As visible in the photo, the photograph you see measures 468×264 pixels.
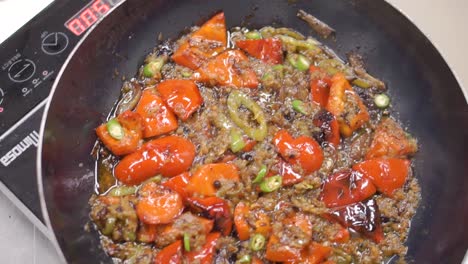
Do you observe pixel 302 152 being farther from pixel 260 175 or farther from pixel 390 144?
pixel 390 144

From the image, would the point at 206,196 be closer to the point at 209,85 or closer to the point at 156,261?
the point at 156,261

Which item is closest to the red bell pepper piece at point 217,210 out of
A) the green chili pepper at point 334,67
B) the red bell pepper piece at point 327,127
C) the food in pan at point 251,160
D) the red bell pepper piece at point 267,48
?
the food in pan at point 251,160

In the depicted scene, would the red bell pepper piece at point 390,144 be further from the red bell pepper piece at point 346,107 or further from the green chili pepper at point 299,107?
the green chili pepper at point 299,107

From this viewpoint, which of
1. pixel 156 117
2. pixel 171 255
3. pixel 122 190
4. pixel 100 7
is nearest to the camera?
pixel 171 255

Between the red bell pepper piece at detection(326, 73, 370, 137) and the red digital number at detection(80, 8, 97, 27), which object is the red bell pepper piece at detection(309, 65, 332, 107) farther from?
the red digital number at detection(80, 8, 97, 27)

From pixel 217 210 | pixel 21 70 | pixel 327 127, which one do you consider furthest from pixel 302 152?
pixel 21 70

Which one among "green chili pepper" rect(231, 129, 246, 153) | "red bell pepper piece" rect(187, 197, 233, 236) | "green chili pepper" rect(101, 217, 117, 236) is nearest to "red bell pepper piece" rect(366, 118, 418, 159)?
"green chili pepper" rect(231, 129, 246, 153)

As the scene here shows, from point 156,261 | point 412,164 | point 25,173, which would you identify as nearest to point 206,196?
point 156,261
